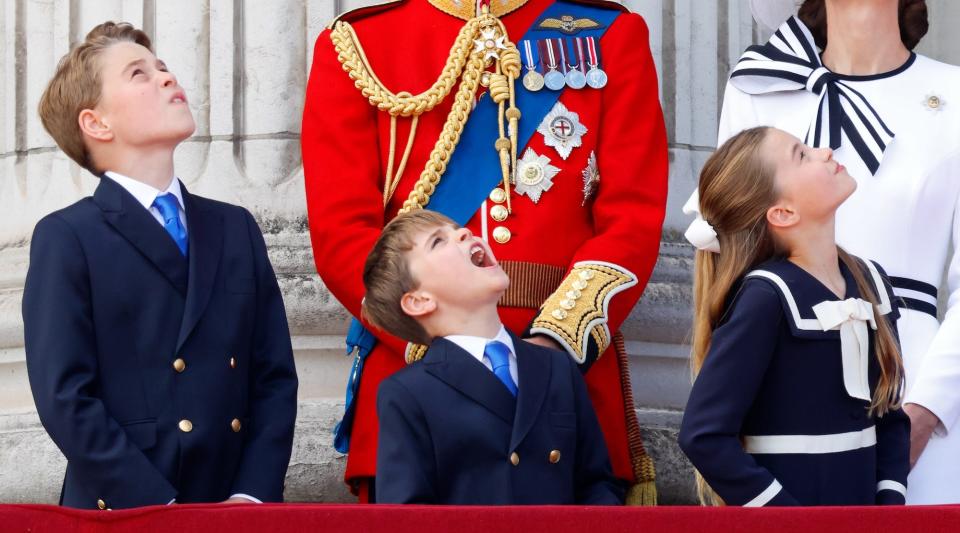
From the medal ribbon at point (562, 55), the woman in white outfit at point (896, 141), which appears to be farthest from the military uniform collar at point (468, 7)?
the woman in white outfit at point (896, 141)

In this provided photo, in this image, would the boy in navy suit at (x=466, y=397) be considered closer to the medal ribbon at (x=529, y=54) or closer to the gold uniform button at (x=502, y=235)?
the gold uniform button at (x=502, y=235)

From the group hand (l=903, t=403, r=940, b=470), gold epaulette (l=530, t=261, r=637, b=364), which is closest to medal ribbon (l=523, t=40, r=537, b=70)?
gold epaulette (l=530, t=261, r=637, b=364)

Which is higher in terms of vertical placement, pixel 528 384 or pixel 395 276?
pixel 395 276

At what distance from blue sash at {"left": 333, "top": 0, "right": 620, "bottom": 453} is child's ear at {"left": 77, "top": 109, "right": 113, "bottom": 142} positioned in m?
0.66

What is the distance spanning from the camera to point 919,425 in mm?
3520

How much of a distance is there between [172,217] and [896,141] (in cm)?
155

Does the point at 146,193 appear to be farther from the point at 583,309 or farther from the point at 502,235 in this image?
the point at 583,309

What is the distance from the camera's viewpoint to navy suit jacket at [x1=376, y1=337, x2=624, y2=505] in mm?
3145

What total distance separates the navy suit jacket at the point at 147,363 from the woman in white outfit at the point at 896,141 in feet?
4.03

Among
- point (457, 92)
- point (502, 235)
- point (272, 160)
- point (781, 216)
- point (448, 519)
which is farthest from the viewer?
point (272, 160)

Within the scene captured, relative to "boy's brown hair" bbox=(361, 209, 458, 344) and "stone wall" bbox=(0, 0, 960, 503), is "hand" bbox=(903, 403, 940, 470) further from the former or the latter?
"stone wall" bbox=(0, 0, 960, 503)

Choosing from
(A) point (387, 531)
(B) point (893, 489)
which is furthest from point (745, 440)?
(A) point (387, 531)

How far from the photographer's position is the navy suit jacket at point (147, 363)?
320 cm

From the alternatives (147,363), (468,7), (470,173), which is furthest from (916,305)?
(147,363)
